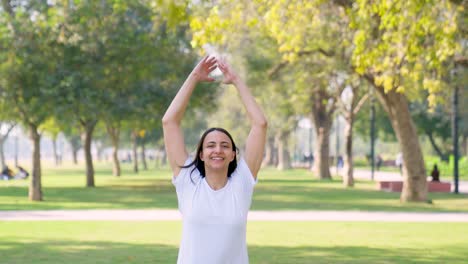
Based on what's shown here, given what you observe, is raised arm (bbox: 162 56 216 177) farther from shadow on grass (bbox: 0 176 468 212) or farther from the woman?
shadow on grass (bbox: 0 176 468 212)

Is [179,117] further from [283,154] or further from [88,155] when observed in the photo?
[283,154]

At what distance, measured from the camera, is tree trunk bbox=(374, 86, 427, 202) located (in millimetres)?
27969

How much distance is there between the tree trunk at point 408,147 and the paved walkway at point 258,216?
484cm

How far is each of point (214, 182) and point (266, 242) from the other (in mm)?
11179

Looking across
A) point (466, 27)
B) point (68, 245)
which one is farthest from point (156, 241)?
point (466, 27)

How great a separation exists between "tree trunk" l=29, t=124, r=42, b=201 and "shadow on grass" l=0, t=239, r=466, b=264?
538 inches

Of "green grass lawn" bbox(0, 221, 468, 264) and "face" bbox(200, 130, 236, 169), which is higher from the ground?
"face" bbox(200, 130, 236, 169)

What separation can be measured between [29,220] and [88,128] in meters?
23.2

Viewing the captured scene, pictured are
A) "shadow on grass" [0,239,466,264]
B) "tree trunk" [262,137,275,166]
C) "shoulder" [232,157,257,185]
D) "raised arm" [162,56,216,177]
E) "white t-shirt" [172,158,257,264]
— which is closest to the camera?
"white t-shirt" [172,158,257,264]

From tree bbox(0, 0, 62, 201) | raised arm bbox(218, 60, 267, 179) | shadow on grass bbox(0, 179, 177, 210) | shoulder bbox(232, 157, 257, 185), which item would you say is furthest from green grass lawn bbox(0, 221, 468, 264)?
tree bbox(0, 0, 62, 201)

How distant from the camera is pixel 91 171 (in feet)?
139

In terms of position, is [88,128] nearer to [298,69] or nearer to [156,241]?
[298,69]

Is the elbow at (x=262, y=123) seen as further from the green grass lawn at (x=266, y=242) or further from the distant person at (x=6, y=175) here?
the distant person at (x=6, y=175)

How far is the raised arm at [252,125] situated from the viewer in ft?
18.1
